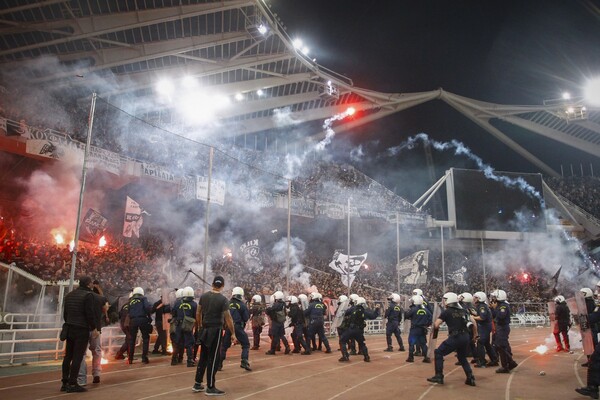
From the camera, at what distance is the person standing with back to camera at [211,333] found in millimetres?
7207

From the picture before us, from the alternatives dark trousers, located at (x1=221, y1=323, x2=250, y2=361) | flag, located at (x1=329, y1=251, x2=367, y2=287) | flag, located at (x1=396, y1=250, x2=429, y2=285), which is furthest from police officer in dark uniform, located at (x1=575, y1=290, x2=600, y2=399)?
flag, located at (x1=396, y1=250, x2=429, y2=285)

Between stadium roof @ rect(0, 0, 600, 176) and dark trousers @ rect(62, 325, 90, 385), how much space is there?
1758 centimetres

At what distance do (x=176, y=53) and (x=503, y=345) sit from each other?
72.8ft

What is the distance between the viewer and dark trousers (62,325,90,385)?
24.2 ft

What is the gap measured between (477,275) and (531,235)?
6.85 meters

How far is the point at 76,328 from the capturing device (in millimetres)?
7414

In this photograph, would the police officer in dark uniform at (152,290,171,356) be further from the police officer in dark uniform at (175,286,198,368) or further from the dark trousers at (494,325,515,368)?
the dark trousers at (494,325,515,368)

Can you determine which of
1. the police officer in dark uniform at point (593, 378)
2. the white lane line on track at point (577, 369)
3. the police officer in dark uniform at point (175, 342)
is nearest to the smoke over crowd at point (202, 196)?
the police officer in dark uniform at point (175, 342)

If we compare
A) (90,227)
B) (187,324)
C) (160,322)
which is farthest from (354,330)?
(90,227)

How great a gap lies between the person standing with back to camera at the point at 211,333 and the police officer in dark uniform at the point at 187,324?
10.0 feet

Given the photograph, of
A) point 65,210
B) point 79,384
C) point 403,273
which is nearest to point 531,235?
point 403,273

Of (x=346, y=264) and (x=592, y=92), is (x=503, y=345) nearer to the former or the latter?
(x=346, y=264)

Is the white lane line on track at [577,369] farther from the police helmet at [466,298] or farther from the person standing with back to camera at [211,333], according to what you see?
the person standing with back to camera at [211,333]

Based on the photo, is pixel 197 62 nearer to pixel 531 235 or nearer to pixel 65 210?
pixel 65 210
